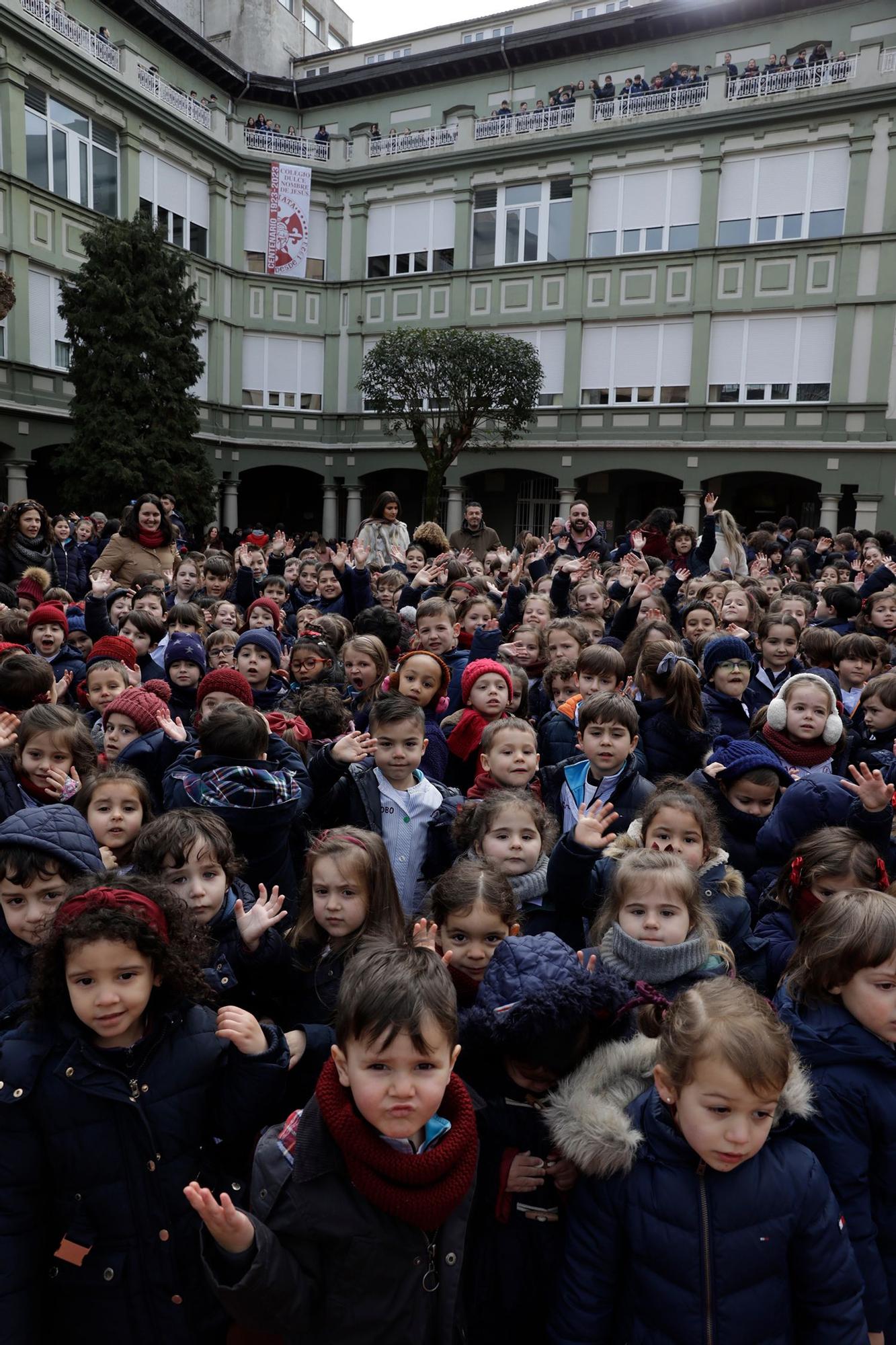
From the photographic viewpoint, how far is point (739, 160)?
2272 cm

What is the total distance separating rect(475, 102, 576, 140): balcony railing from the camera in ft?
80.6

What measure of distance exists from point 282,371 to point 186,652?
82.0 feet

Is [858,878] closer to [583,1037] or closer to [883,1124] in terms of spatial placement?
[883,1124]

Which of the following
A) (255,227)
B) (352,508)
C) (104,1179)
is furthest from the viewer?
(352,508)

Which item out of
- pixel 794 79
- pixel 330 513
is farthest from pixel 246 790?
pixel 330 513

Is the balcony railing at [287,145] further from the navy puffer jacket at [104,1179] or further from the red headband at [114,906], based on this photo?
the navy puffer jacket at [104,1179]

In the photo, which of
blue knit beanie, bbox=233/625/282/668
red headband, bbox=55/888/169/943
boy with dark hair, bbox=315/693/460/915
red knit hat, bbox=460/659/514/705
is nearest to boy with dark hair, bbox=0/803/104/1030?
red headband, bbox=55/888/169/943

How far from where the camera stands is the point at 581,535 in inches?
396

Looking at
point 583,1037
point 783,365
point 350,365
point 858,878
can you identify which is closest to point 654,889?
point 583,1037

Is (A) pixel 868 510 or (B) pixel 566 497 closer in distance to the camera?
(A) pixel 868 510

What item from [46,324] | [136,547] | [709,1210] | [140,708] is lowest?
[709,1210]

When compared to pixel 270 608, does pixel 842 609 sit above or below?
above

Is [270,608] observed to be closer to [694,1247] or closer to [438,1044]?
[438,1044]

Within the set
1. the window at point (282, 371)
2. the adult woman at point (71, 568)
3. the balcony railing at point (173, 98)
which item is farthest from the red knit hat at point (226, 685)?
the window at point (282, 371)
